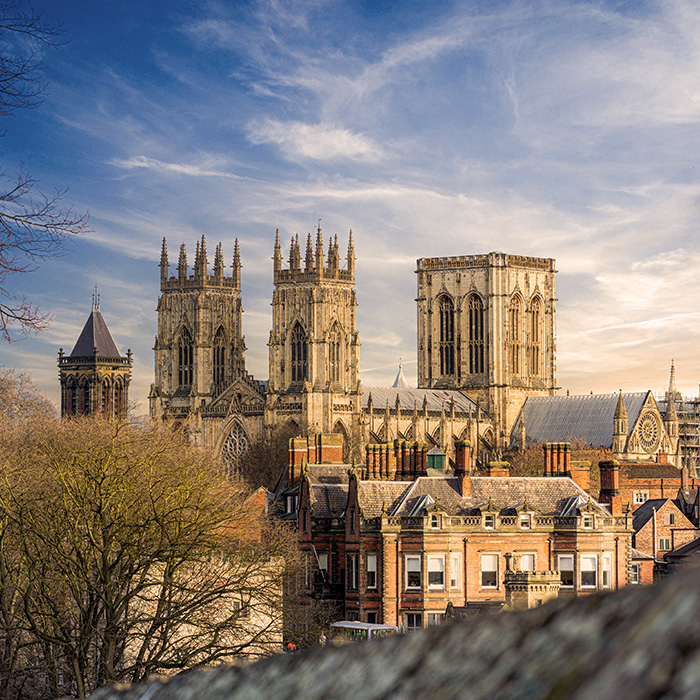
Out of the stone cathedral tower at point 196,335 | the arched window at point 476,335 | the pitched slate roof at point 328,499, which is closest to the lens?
the pitched slate roof at point 328,499

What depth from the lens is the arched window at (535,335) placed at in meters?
126

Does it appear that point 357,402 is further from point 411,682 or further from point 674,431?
point 411,682

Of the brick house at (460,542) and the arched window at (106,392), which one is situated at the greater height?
the arched window at (106,392)

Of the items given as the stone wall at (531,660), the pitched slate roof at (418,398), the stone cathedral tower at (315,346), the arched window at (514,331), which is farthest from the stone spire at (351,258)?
the stone wall at (531,660)

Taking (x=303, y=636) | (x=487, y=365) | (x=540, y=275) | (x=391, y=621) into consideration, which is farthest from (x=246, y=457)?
(x=303, y=636)

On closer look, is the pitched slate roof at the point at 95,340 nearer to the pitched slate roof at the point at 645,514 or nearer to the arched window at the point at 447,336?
the arched window at the point at 447,336

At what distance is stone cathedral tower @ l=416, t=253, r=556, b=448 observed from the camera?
122438 mm

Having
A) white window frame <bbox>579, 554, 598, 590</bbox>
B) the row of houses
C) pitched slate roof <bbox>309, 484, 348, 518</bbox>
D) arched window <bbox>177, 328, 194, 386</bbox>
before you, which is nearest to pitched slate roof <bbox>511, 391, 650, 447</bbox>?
arched window <bbox>177, 328, 194, 386</bbox>

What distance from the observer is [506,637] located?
8.14 ft

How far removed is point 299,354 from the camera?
107 meters

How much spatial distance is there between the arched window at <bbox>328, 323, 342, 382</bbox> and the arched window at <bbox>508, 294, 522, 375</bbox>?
2493 centimetres

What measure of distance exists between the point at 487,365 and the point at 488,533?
299 feet

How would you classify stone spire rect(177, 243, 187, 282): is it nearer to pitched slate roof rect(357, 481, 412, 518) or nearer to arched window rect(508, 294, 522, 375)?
arched window rect(508, 294, 522, 375)

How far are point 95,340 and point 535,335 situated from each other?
66.9 meters
